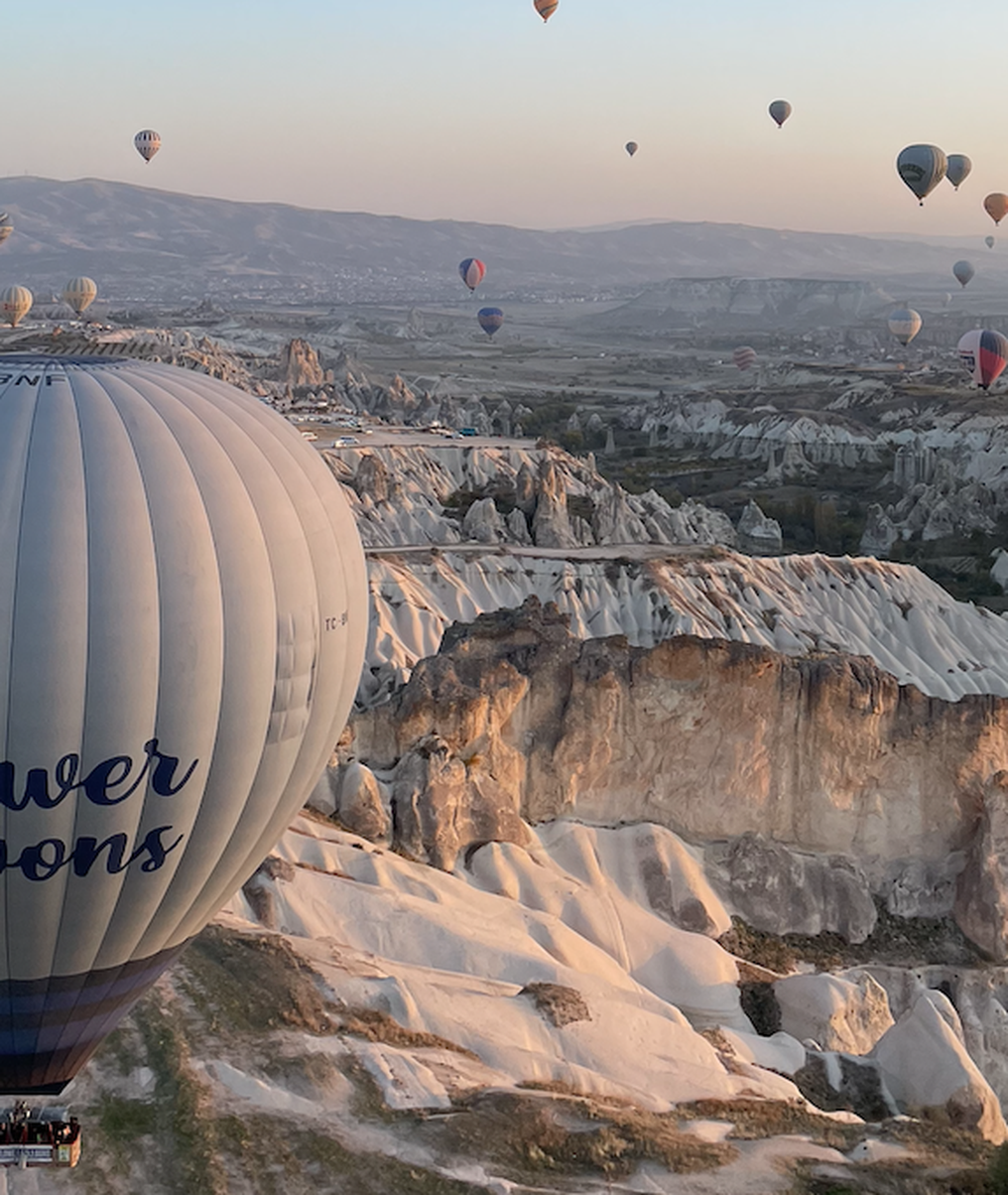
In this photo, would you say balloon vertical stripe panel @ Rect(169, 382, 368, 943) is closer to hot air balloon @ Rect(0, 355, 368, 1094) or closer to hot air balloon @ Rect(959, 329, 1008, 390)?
hot air balloon @ Rect(0, 355, 368, 1094)

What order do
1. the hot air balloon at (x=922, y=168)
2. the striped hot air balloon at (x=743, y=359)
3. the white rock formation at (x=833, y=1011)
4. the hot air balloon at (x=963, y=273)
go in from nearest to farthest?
the white rock formation at (x=833, y=1011) → the hot air balloon at (x=922, y=168) → the hot air balloon at (x=963, y=273) → the striped hot air balloon at (x=743, y=359)

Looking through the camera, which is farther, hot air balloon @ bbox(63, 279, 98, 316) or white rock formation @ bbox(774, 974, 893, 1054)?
hot air balloon @ bbox(63, 279, 98, 316)

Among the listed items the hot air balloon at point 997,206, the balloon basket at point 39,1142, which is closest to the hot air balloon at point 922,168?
the hot air balloon at point 997,206

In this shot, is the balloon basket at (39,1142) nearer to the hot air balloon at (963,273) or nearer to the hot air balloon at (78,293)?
the hot air balloon at (78,293)

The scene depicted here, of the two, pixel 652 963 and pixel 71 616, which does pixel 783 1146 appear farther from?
pixel 71 616

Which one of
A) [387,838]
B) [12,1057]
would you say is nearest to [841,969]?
[387,838]

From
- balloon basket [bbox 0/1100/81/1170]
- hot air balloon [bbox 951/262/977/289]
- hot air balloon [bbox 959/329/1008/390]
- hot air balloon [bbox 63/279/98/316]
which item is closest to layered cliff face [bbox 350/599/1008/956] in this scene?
balloon basket [bbox 0/1100/81/1170]
